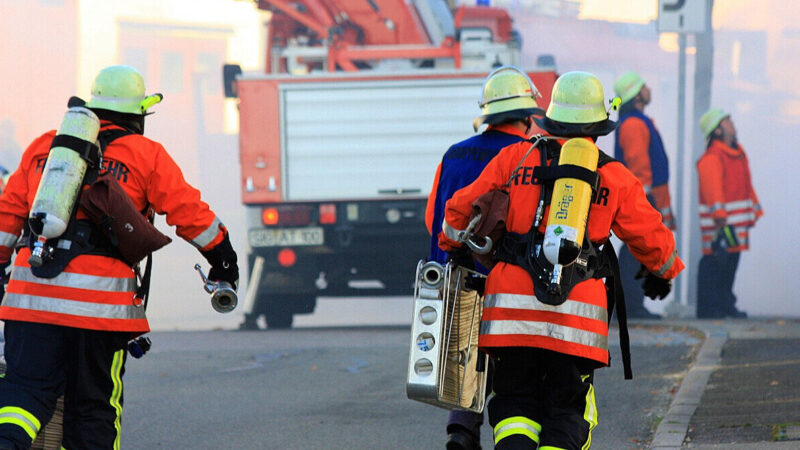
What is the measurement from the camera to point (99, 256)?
4309 millimetres

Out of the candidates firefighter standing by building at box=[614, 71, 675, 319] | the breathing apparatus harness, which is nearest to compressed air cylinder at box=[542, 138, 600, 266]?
the breathing apparatus harness

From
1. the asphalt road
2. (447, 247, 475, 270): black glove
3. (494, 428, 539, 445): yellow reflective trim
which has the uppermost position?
(447, 247, 475, 270): black glove

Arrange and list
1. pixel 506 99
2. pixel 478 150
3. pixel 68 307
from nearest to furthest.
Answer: pixel 68 307
pixel 478 150
pixel 506 99

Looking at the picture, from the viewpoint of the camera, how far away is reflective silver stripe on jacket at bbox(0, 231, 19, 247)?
4465 millimetres

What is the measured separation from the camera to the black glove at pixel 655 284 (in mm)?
4324

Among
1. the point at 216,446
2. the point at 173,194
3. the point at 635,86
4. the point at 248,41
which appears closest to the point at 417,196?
the point at 635,86

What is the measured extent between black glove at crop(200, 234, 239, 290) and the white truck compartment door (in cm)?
770

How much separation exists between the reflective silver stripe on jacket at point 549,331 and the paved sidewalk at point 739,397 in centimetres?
157

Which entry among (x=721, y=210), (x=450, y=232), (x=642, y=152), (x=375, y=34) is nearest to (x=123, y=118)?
(x=450, y=232)

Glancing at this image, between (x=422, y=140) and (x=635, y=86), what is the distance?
6.58 ft

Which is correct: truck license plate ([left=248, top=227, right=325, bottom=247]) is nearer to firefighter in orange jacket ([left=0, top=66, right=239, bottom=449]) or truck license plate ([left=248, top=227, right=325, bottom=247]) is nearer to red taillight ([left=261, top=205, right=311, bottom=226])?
red taillight ([left=261, top=205, right=311, bottom=226])

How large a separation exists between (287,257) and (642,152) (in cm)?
328

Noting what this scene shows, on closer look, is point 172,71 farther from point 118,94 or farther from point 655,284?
point 655,284

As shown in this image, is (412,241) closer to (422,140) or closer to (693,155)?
(422,140)
